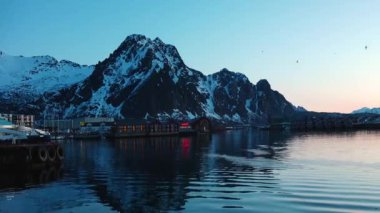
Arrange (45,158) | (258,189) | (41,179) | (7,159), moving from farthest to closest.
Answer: (45,158), (7,159), (41,179), (258,189)

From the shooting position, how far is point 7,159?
8169 cm

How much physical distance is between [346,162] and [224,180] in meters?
31.6

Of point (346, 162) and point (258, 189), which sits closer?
point (258, 189)

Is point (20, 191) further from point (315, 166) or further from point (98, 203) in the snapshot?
point (315, 166)

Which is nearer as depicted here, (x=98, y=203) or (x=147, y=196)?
(x=98, y=203)

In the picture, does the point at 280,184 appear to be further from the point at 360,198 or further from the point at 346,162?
the point at 346,162

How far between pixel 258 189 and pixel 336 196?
8.50 m

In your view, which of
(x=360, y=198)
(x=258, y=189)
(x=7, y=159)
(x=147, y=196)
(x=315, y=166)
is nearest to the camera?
(x=360, y=198)

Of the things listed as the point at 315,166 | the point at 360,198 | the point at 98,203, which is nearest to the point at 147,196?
the point at 98,203

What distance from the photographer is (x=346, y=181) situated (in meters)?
56.6

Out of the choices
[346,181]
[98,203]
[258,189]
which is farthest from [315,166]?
[98,203]

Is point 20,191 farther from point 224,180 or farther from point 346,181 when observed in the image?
point 346,181

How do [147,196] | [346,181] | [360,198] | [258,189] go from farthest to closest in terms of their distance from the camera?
1. [346,181]
2. [258,189]
3. [147,196]
4. [360,198]

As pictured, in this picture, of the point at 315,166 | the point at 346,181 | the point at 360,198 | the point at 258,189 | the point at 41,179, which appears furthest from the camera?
the point at 315,166
